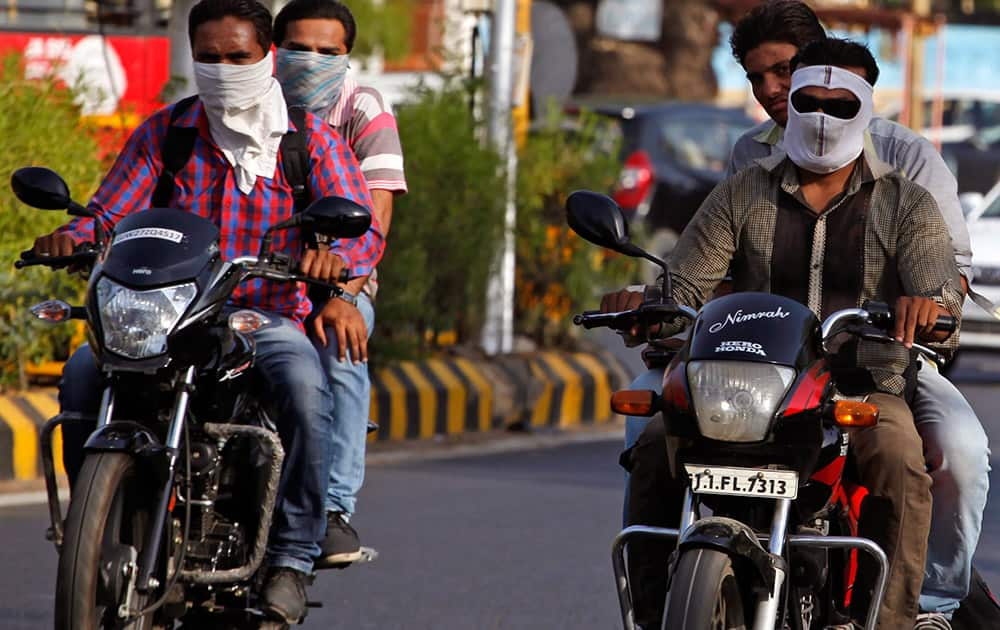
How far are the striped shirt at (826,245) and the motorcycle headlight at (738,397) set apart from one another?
1.81 feet

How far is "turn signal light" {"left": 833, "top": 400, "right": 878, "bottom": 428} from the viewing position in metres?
4.33

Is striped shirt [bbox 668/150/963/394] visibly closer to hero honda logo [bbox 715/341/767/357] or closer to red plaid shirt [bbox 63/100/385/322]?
hero honda logo [bbox 715/341/767/357]

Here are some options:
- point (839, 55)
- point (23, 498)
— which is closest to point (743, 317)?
point (839, 55)

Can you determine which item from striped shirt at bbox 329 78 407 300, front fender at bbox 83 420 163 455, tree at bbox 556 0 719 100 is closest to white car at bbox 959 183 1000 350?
striped shirt at bbox 329 78 407 300

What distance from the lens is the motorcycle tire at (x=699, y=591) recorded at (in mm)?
4074

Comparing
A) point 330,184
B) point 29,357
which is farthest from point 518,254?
point 330,184

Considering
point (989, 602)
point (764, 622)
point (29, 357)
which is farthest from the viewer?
point (29, 357)

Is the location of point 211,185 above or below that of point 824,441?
above

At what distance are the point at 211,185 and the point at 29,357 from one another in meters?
4.79

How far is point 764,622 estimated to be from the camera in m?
4.22

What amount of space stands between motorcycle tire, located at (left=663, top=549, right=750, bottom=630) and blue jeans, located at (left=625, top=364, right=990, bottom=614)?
701 millimetres

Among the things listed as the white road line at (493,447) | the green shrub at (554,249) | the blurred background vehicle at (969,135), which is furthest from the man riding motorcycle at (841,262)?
the blurred background vehicle at (969,135)

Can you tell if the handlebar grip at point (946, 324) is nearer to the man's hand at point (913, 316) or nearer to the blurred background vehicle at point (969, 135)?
the man's hand at point (913, 316)

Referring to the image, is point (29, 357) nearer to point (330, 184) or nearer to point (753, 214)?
point (330, 184)
